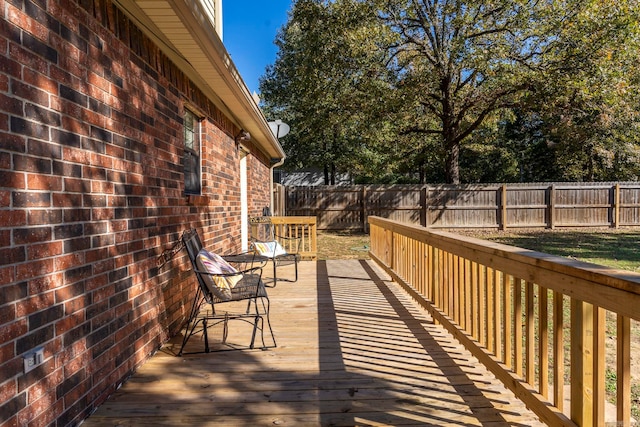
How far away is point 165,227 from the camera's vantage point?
3.20m

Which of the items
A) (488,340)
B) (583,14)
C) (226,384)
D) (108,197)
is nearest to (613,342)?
(488,340)

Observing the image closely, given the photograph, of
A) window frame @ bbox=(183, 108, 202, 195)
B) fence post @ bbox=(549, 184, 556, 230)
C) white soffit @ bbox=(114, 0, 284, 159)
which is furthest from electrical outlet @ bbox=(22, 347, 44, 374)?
fence post @ bbox=(549, 184, 556, 230)

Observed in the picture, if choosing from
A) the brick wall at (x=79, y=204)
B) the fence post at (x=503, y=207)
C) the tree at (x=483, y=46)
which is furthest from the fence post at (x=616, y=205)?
the brick wall at (x=79, y=204)

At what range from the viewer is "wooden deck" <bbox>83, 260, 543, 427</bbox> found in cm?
211

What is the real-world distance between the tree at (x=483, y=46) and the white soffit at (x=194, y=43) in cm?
869

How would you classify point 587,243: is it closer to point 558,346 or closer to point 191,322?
point 558,346

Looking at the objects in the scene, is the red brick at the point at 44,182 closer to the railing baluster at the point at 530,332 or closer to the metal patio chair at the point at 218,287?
the metal patio chair at the point at 218,287

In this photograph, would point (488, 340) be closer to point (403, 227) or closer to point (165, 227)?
point (403, 227)

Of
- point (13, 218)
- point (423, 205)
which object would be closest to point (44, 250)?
point (13, 218)

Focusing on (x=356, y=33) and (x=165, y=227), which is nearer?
(x=165, y=227)

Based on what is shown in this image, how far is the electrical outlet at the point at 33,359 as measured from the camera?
164 cm

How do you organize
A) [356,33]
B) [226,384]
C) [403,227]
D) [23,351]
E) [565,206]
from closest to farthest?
[23,351], [226,384], [403,227], [356,33], [565,206]

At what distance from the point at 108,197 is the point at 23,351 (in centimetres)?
98

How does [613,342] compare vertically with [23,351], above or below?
A: below
